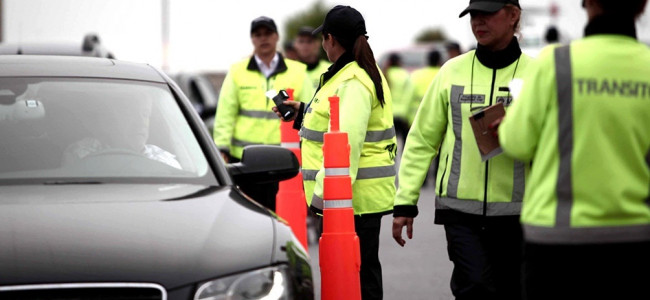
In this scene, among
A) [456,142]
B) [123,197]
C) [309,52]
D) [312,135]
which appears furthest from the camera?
[309,52]

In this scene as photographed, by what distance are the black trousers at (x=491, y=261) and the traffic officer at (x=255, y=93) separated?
453cm

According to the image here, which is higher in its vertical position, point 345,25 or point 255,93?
point 345,25

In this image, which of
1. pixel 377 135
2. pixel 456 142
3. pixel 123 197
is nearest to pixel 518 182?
pixel 456 142

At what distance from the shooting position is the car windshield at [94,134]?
234 inches

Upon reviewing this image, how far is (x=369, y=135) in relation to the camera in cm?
732

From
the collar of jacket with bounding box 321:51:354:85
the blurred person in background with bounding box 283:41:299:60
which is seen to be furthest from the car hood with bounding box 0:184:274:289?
the blurred person in background with bounding box 283:41:299:60

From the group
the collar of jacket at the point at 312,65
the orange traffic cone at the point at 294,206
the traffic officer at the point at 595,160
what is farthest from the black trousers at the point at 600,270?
the collar of jacket at the point at 312,65

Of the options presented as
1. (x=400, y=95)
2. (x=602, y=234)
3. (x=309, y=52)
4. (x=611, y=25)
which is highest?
(x=611, y=25)

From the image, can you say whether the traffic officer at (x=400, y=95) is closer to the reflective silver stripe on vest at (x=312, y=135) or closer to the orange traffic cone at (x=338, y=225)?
the reflective silver stripe on vest at (x=312, y=135)

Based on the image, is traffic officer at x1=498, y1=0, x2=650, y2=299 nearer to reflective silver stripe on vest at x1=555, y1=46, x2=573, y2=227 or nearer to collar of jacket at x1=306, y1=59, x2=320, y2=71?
reflective silver stripe on vest at x1=555, y1=46, x2=573, y2=227

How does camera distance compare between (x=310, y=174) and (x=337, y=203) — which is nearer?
(x=337, y=203)

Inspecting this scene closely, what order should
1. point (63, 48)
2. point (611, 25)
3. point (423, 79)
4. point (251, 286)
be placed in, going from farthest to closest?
point (423, 79), point (63, 48), point (251, 286), point (611, 25)

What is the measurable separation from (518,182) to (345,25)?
1.55 m

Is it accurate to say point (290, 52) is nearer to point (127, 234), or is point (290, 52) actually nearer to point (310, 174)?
point (310, 174)
